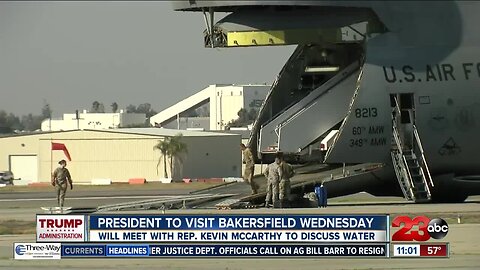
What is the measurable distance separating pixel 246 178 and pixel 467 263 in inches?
505

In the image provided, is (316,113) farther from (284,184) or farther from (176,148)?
(176,148)

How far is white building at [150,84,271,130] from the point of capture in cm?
12431

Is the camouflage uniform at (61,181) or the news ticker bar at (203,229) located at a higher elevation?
the camouflage uniform at (61,181)

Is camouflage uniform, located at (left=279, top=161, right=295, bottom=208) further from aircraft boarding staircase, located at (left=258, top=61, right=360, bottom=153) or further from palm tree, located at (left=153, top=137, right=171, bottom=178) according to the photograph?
palm tree, located at (left=153, top=137, right=171, bottom=178)

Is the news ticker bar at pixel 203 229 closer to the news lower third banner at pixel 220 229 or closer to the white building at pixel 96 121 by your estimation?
the news lower third banner at pixel 220 229

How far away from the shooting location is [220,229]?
643 inches

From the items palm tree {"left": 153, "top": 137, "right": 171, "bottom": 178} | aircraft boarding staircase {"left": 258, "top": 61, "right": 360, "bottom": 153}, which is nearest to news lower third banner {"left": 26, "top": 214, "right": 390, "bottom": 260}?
aircraft boarding staircase {"left": 258, "top": 61, "right": 360, "bottom": 153}

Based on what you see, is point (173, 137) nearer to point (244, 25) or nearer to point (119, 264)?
point (244, 25)

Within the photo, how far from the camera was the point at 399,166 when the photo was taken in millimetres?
27234

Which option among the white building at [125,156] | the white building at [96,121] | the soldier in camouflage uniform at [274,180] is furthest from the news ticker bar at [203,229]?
the white building at [96,121]

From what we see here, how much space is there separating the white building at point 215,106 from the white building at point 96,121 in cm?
286

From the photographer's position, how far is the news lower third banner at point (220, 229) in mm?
16031

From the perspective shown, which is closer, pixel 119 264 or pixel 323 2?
pixel 119 264

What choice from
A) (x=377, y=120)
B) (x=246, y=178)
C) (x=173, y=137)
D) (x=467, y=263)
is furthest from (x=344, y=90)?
(x=173, y=137)
